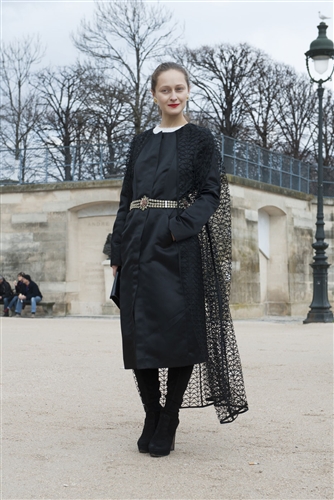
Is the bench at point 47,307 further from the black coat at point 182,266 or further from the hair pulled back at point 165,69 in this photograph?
the hair pulled back at point 165,69

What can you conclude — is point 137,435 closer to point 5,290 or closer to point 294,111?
point 5,290

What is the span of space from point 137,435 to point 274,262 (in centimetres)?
2032

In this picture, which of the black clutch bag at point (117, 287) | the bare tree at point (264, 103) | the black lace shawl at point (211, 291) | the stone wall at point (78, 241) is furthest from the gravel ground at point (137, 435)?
the bare tree at point (264, 103)

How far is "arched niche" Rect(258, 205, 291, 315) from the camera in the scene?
24766 mm

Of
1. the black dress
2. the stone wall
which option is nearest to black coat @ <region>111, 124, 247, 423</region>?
the black dress

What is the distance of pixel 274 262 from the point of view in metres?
25.1

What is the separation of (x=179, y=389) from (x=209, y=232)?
2.75ft

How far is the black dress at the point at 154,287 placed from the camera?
4305 millimetres

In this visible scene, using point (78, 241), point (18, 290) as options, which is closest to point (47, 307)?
point (18, 290)

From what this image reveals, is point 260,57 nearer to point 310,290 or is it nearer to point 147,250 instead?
point 310,290

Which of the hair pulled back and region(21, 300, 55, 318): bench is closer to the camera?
the hair pulled back

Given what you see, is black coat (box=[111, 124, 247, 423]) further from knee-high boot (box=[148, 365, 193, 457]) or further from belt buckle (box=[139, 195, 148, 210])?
knee-high boot (box=[148, 365, 193, 457])

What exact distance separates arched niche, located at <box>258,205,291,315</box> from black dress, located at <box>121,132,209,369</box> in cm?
2034

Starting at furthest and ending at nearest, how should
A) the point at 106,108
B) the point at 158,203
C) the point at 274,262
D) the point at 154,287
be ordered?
1. the point at 106,108
2. the point at 274,262
3. the point at 158,203
4. the point at 154,287
